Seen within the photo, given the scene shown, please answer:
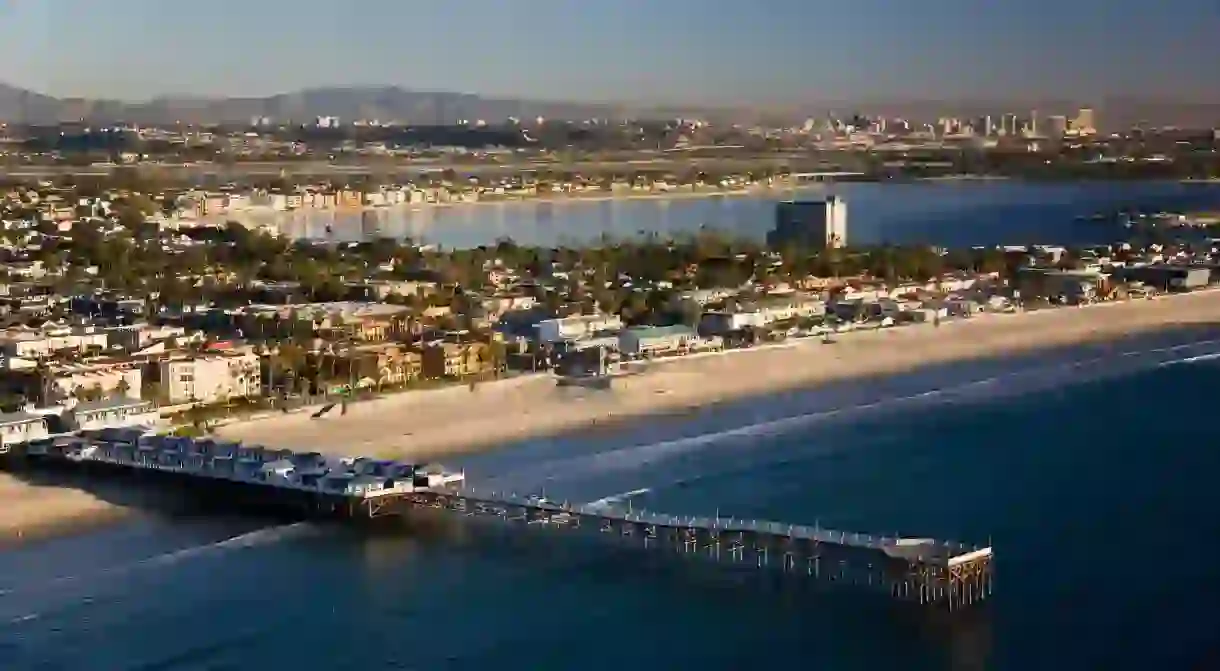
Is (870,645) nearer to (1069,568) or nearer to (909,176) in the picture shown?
(1069,568)

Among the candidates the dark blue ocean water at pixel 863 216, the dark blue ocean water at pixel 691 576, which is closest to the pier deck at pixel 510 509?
the dark blue ocean water at pixel 691 576

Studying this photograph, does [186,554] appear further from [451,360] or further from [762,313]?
[762,313]

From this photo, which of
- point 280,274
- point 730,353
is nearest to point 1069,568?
point 730,353

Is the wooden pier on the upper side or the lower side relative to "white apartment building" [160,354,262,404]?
lower

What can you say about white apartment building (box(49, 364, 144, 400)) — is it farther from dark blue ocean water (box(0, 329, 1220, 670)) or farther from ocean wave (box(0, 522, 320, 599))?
ocean wave (box(0, 522, 320, 599))

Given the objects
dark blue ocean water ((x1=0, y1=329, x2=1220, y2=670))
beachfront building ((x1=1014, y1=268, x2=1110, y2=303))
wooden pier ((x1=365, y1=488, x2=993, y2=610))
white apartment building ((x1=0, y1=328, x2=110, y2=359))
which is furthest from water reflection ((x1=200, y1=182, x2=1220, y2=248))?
wooden pier ((x1=365, y1=488, x2=993, y2=610))

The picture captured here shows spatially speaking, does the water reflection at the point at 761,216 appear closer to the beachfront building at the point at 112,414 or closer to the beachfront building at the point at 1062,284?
the beachfront building at the point at 1062,284
